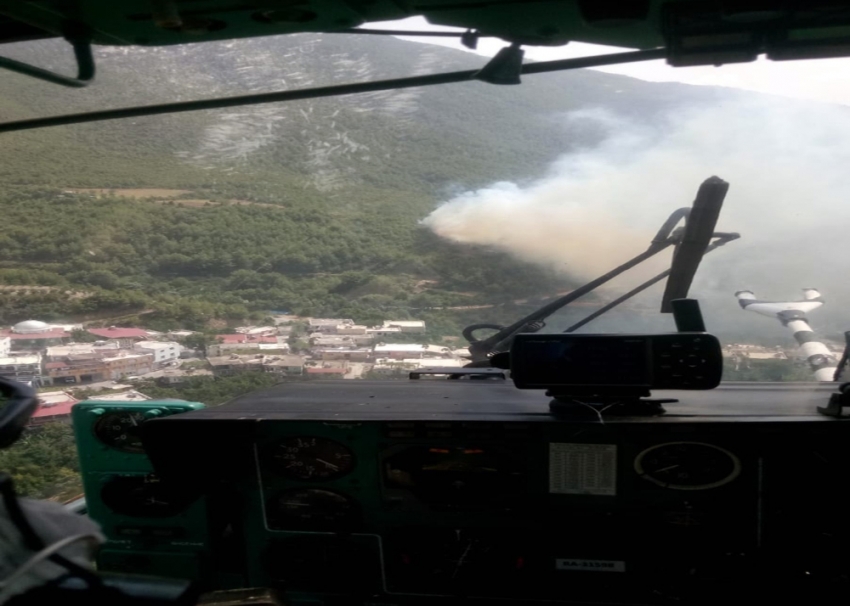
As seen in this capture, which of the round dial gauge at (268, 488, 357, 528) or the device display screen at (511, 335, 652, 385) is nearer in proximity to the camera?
the device display screen at (511, 335, 652, 385)

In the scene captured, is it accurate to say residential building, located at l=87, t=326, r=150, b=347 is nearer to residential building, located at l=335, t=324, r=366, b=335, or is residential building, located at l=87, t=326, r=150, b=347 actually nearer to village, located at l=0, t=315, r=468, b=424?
village, located at l=0, t=315, r=468, b=424

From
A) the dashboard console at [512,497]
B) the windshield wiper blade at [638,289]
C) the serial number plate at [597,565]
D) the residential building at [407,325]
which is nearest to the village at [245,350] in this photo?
the residential building at [407,325]

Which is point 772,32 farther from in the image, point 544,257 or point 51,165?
point 51,165

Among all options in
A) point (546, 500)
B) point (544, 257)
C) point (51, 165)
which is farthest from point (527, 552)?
point (51, 165)

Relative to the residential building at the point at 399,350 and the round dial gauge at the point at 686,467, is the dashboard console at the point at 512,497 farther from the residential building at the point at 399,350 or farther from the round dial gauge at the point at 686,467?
the residential building at the point at 399,350

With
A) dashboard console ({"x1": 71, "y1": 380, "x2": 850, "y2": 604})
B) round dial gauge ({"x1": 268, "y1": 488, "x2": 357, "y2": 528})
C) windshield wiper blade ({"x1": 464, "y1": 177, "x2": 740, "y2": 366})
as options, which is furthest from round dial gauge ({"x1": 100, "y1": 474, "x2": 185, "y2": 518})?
windshield wiper blade ({"x1": 464, "y1": 177, "x2": 740, "y2": 366})

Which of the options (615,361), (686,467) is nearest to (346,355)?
(615,361)
